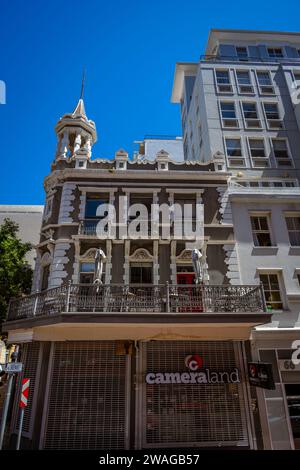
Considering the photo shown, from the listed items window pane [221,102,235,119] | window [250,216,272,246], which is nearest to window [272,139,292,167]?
window pane [221,102,235,119]

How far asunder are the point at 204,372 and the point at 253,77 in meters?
25.4

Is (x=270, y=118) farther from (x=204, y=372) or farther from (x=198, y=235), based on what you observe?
(x=204, y=372)

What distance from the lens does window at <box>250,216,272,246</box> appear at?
14.9m

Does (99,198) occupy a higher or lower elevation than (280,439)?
higher

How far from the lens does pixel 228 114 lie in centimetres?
2430

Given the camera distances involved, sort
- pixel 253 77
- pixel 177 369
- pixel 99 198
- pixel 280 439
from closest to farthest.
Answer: pixel 280 439 < pixel 177 369 < pixel 99 198 < pixel 253 77

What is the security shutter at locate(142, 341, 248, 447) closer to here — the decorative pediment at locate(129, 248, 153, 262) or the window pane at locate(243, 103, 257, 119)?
the decorative pediment at locate(129, 248, 153, 262)

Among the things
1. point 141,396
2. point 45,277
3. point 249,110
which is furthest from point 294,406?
point 249,110

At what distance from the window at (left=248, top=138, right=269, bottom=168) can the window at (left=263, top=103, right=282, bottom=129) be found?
204 centimetres

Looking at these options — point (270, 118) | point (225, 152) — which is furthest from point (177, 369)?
point (270, 118)

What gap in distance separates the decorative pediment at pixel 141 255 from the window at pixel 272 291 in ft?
18.1

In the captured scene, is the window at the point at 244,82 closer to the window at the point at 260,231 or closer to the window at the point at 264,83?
the window at the point at 264,83

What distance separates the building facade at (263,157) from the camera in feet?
40.4

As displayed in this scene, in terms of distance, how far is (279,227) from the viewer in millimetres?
15055
